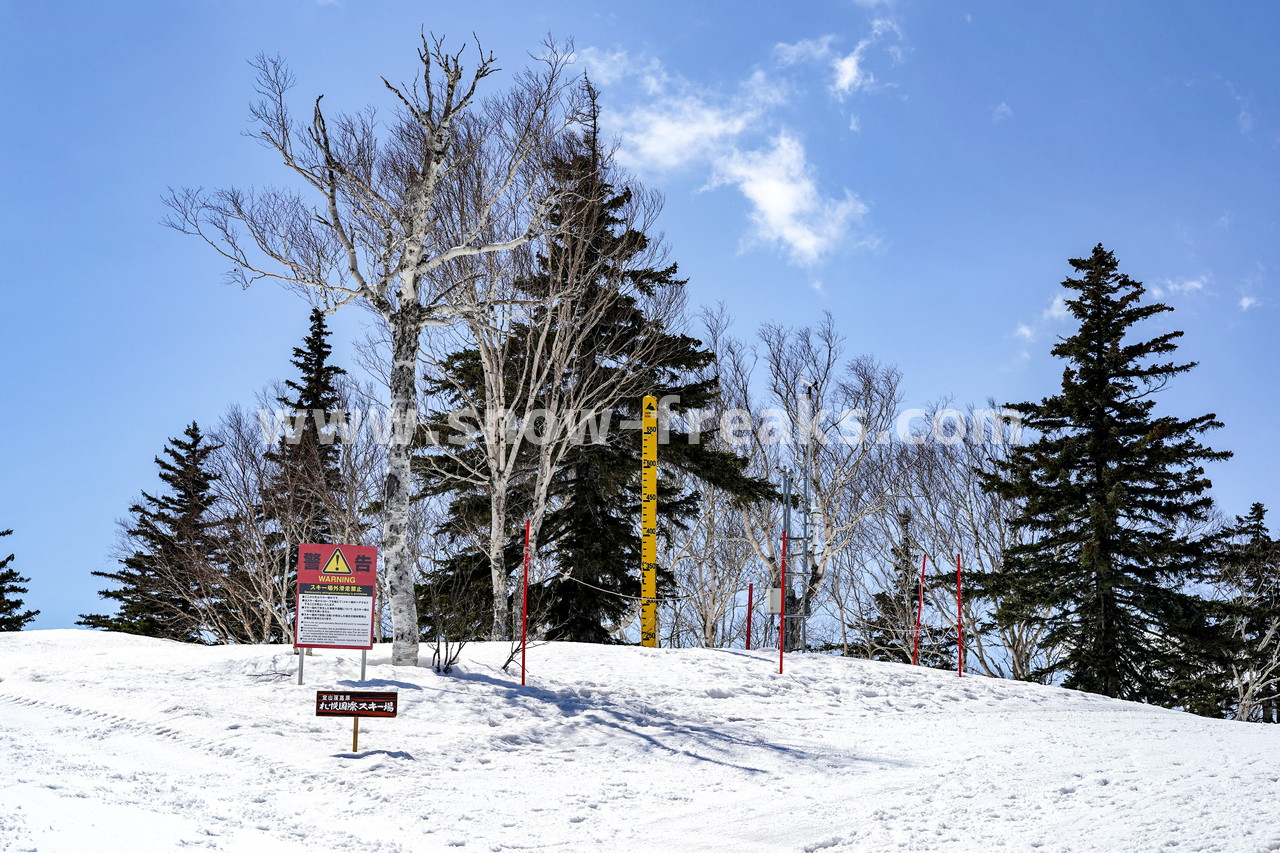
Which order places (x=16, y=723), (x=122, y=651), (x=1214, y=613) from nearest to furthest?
(x=16, y=723)
(x=122, y=651)
(x=1214, y=613)

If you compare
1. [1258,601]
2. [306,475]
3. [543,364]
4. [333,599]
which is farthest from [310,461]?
[1258,601]

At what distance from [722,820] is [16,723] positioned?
27.9ft

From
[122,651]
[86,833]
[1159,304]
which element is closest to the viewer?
[86,833]

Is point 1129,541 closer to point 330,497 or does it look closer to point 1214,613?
point 1214,613

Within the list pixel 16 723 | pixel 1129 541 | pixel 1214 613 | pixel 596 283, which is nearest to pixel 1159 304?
pixel 1129 541

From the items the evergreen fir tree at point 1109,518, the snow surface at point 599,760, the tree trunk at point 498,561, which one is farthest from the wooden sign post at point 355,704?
the evergreen fir tree at point 1109,518

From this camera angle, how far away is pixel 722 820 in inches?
302

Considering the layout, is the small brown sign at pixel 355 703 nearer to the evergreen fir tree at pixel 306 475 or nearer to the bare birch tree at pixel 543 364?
the bare birch tree at pixel 543 364

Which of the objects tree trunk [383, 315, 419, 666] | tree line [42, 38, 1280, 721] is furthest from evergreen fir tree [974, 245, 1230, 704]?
tree trunk [383, 315, 419, 666]

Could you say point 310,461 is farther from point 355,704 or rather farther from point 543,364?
point 355,704

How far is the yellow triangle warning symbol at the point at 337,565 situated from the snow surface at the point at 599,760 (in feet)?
4.96

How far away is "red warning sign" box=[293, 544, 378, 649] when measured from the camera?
1093 cm

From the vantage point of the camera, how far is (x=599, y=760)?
9.66 meters

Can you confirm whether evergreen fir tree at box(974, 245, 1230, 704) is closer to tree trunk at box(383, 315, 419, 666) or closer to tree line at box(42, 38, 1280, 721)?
tree line at box(42, 38, 1280, 721)
